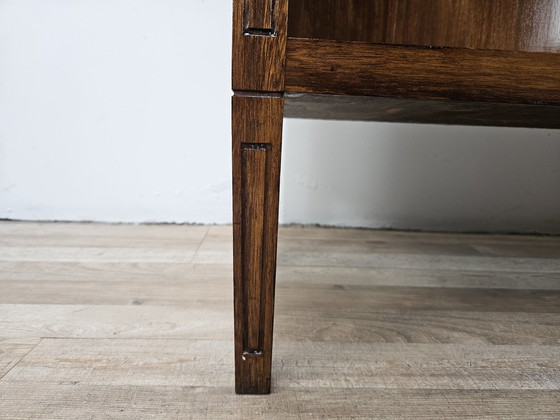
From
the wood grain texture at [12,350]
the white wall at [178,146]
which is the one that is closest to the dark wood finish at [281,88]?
the wood grain texture at [12,350]

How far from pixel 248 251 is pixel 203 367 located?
175mm

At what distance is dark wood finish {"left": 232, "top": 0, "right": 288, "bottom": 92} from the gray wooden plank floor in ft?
1.05

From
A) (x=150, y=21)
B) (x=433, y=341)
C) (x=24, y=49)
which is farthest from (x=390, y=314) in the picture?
(x=24, y=49)

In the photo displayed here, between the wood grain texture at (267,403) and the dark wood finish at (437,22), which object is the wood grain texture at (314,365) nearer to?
the wood grain texture at (267,403)

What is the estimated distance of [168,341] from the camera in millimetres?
581

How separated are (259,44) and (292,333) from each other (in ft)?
1.27

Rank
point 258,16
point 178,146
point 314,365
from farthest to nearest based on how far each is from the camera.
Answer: point 178,146, point 314,365, point 258,16

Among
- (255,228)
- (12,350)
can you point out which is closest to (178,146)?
(12,350)

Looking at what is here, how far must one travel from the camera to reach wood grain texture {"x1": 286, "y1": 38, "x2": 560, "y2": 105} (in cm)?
41

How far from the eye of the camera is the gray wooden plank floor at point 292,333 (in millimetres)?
452

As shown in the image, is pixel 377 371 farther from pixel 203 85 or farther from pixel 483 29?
pixel 203 85

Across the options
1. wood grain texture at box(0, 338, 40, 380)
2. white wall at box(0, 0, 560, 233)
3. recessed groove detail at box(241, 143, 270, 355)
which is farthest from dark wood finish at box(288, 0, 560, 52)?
white wall at box(0, 0, 560, 233)

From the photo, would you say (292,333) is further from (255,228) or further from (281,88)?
(281,88)

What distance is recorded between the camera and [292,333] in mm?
612
